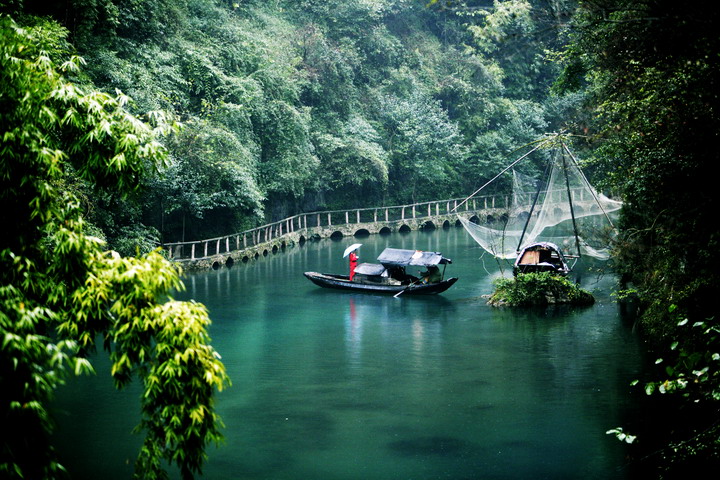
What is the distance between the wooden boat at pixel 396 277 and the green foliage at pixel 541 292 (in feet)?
6.62

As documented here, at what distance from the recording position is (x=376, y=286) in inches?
886

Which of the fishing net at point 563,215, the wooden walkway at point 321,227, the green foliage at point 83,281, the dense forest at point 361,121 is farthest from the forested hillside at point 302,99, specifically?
the green foliage at point 83,281

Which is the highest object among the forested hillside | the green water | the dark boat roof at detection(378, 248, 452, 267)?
the forested hillside

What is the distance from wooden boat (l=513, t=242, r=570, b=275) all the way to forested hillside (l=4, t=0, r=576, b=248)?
20.2 ft

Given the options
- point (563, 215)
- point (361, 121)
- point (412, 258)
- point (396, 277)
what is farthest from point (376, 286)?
point (361, 121)

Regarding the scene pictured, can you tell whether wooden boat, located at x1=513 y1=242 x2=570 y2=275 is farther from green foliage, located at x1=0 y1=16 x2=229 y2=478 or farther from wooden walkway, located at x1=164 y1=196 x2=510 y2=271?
green foliage, located at x1=0 y1=16 x2=229 y2=478

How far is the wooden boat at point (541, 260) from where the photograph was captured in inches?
824

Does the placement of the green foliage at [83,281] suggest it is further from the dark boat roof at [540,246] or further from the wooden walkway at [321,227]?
the wooden walkway at [321,227]

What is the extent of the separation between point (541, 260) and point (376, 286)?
4.67 meters

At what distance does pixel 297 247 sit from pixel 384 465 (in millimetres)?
23024

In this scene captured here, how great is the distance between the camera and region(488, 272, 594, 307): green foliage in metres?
19.9

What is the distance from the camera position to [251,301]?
22.0 m

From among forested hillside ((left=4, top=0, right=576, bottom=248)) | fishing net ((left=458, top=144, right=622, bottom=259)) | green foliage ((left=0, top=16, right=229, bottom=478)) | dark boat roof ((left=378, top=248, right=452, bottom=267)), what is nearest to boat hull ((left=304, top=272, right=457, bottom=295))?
dark boat roof ((left=378, top=248, right=452, bottom=267))

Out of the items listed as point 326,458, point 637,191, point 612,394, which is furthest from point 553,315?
point 326,458
